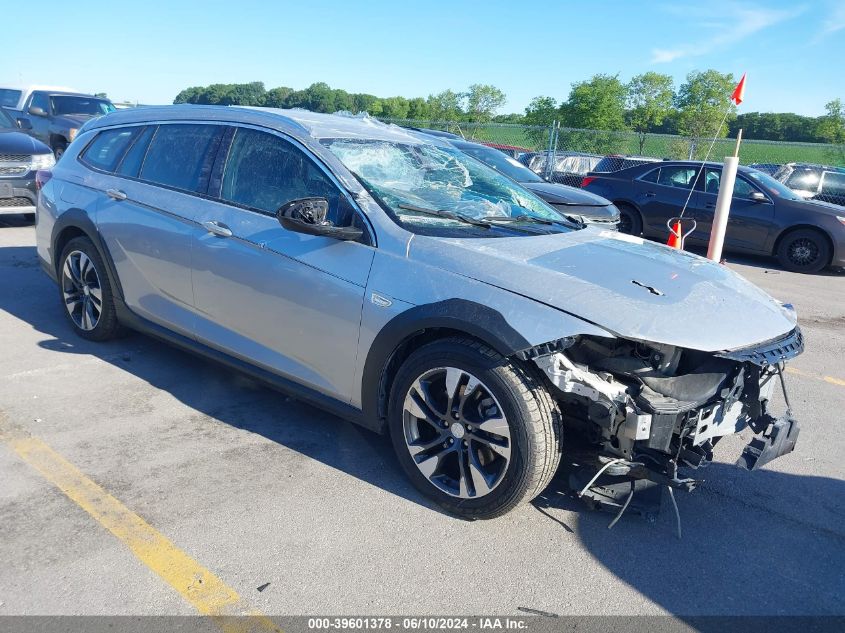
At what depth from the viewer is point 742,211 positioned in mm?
10680

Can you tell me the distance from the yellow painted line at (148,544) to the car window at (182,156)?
5.61ft

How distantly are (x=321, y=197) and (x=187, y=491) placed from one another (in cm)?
157

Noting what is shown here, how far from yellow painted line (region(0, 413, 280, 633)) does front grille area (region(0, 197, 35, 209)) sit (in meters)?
7.03

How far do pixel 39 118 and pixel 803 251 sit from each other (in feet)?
53.8

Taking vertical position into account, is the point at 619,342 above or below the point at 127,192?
below

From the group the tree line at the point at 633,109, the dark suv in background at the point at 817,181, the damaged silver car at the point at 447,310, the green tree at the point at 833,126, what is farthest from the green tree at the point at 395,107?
the damaged silver car at the point at 447,310

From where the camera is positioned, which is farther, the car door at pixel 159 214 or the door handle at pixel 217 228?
the car door at pixel 159 214

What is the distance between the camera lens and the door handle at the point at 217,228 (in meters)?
3.78

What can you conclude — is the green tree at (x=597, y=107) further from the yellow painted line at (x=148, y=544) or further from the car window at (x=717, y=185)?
the yellow painted line at (x=148, y=544)

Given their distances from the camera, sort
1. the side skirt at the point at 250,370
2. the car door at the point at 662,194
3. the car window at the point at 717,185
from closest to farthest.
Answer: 1. the side skirt at the point at 250,370
2. the car window at the point at 717,185
3. the car door at the point at 662,194

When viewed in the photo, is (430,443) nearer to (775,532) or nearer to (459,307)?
(459,307)

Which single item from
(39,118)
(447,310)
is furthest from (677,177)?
(39,118)

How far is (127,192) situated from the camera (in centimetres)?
453

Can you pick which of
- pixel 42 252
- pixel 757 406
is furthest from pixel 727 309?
pixel 42 252
